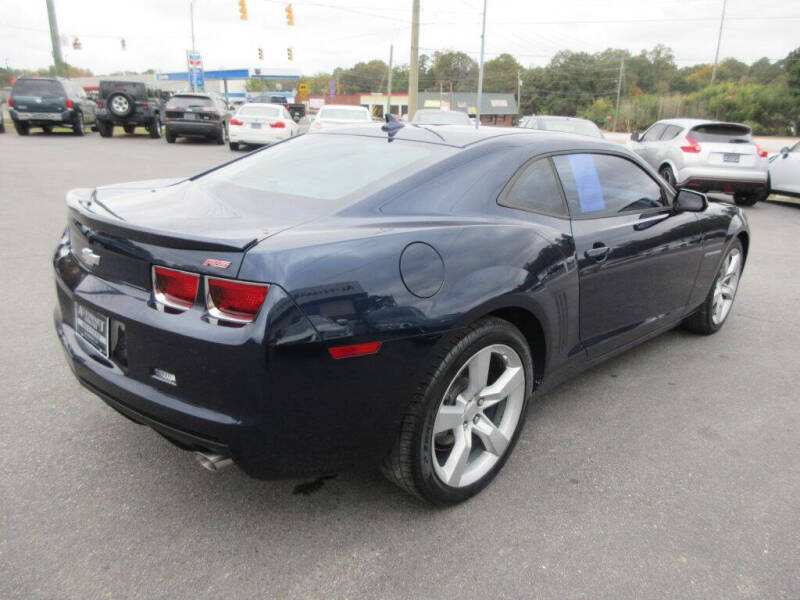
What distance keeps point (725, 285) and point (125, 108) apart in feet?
68.0

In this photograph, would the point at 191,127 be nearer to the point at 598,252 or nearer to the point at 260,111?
the point at 260,111

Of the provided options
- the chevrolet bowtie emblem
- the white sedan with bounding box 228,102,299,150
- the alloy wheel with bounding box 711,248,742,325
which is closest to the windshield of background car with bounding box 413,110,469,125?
the white sedan with bounding box 228,102,299,150

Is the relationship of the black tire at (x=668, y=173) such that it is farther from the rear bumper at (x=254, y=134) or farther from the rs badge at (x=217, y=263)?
the rs badge at (x=217, y=263)

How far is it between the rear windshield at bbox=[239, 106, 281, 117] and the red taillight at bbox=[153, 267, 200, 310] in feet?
56.2

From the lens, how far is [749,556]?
2312 millimetres

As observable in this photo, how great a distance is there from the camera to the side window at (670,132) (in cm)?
1207

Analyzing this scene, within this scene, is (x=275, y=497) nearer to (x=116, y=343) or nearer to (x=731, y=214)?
(x=116, y=343)

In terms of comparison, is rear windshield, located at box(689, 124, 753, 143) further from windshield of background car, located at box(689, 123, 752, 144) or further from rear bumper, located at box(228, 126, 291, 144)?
rear bumper, located at box(228, 126, 291, 144)

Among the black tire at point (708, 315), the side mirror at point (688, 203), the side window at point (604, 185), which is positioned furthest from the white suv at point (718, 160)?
the side window at point (604, 185)

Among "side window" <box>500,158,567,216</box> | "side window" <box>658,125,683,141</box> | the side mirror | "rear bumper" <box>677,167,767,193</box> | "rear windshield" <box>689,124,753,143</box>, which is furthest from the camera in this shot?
"side window" <box>658,125,683,141</box>

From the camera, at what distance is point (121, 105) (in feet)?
67.6

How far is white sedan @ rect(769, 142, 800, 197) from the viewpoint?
39.1ft

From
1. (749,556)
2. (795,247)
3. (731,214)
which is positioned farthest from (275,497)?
(795,247)

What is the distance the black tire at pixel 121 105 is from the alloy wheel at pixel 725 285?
20.5 meters
